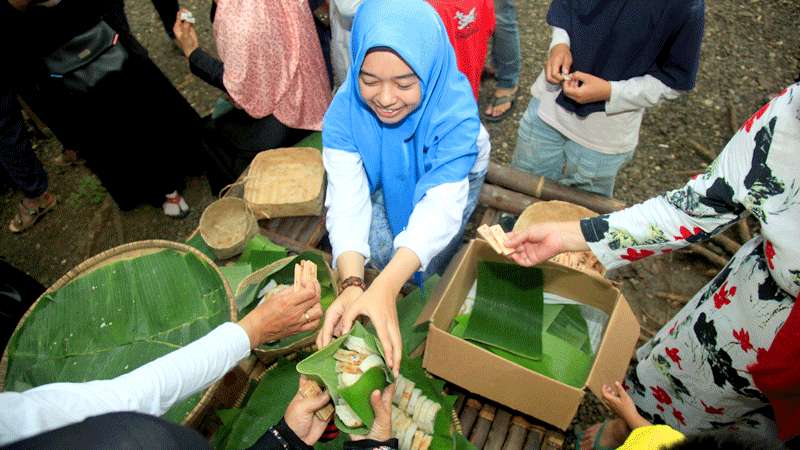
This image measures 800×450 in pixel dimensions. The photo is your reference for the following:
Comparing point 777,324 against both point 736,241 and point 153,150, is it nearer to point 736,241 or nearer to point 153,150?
point 736,241

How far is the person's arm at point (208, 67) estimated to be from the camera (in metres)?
2.81

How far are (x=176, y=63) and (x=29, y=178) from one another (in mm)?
1657

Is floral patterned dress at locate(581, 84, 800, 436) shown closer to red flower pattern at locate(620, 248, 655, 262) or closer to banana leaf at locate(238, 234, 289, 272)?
red flower pattern at locate(620, 248, 655, 262)

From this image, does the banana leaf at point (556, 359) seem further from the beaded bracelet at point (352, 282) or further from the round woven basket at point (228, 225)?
the round woven basket at point (228, 225)

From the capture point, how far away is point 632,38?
A: 1.99 m

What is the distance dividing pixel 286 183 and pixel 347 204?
2.93 feet

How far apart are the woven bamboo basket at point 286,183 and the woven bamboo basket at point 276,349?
490 millimetres

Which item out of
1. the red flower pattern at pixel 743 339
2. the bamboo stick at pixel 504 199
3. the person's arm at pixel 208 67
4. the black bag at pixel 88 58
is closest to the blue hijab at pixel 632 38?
the bamboo stick at pixel 504 199

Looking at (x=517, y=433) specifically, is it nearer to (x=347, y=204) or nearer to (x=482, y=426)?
(x=482, y=426)

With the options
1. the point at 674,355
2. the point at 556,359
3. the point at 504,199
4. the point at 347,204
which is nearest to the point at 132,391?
the point at 347,204

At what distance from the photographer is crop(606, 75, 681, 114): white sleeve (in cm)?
205

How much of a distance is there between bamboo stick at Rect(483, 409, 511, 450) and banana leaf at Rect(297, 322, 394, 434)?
714 millimetres

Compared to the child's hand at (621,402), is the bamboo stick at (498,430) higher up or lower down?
lower down

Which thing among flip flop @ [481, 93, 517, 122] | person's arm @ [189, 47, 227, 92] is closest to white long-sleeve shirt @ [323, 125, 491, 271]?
person's arm @ [189, 47, 227, 92]
